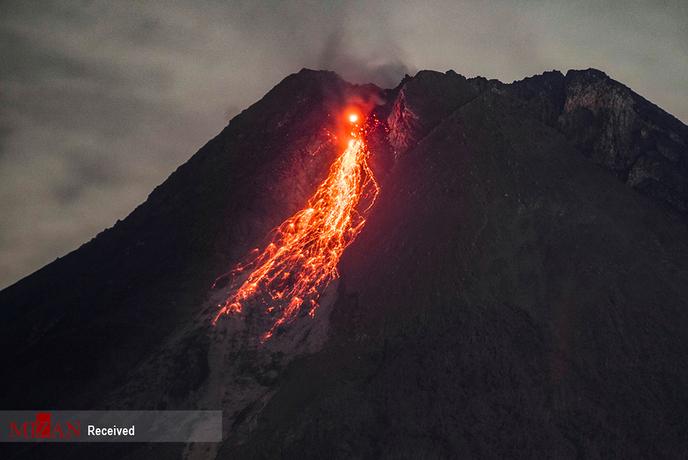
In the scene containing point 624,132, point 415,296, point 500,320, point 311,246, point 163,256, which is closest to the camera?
point 500,320

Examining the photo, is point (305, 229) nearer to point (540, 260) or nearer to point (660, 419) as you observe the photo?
point (540, 260)

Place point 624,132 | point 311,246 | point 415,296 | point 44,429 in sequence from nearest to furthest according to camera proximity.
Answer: point 415,296, point 44,429, point 311,246, point 624,132

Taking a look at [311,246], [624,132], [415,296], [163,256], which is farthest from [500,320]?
[163,256]

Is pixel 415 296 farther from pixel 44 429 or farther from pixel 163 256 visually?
pixel 44 429

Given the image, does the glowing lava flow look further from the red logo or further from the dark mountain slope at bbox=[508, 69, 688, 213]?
the dark mountain slope at bbox=[508, 69, 688, 213]

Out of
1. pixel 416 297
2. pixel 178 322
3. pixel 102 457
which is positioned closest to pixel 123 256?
pixel 178 322

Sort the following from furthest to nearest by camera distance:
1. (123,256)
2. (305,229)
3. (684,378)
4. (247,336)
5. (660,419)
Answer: (123,256) < (305,229) < (247,336) < (684,378) < (660,419)

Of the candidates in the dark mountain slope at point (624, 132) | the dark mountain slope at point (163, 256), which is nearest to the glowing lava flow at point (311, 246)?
the dark mountain slope at point (163, 256)

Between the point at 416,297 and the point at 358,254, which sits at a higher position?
the point at 358,254
